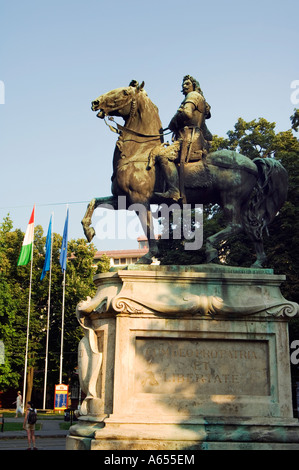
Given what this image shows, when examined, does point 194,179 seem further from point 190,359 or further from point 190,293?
point 190,359

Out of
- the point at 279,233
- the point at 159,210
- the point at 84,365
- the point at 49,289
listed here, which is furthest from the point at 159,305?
the point at 49,289

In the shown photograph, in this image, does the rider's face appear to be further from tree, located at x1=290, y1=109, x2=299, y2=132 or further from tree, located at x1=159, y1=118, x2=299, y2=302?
tree, located at x1=290, y1=109, x2=299, y2=132

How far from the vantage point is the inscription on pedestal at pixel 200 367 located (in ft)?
27.4

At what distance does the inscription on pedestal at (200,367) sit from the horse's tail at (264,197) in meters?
2.35

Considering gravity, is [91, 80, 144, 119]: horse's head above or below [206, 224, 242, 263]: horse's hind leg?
above

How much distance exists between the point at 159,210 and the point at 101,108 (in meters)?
2.17

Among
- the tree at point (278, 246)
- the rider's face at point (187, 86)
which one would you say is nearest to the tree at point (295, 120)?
the tree at point (278, 246)

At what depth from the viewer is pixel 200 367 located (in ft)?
27.8

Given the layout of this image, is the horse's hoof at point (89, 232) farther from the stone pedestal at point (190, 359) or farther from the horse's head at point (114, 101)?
the horse's head at point (114, 101)

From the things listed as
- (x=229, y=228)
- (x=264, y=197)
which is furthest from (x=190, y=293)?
(x=264, y=197)

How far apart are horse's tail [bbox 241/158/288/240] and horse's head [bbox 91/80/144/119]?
2.66m

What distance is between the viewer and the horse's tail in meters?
10.0

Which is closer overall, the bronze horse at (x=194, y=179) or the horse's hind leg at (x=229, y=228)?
the horse's hind leg at (x=229, y=228)

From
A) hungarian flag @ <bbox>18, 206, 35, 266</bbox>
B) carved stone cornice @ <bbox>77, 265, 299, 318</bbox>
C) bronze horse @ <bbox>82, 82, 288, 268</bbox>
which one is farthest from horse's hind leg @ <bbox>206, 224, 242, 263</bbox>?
hungarian flag @ <bbox>18, 206, 35, 266</bbox>
